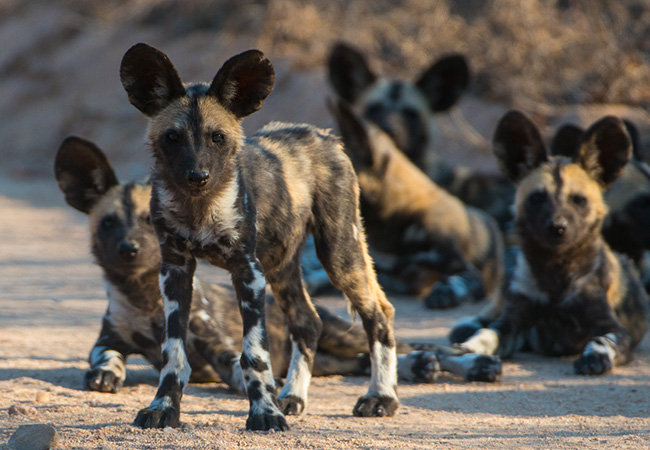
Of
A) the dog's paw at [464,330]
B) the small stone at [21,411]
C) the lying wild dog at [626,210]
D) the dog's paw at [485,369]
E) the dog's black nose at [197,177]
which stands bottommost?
the small stone at [21,411]

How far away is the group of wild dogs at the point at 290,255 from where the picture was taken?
292 centimetres

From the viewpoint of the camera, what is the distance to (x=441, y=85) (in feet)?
24.6

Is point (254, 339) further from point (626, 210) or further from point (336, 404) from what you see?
point (626, 210)

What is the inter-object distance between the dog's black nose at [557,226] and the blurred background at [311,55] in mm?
4246

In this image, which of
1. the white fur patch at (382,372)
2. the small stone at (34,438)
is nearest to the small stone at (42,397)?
the small stone at (34,438)

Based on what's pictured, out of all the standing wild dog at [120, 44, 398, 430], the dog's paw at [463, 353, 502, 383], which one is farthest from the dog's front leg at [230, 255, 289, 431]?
the dog's paw at [463, 353, 502, 383]

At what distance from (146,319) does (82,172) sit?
719 mm

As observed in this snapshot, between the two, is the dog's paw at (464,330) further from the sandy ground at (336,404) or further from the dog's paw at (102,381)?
the dog's paw at (102,381)

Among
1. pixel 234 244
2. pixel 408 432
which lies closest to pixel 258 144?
pixel 234 244

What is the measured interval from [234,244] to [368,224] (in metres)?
3.47

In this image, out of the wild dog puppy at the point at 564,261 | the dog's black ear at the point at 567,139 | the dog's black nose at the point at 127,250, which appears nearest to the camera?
the dog's black nose at the point at 127,250

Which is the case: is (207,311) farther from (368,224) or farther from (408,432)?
(368,224)

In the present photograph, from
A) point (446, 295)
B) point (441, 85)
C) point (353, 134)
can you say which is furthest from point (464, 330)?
point (441, 85)

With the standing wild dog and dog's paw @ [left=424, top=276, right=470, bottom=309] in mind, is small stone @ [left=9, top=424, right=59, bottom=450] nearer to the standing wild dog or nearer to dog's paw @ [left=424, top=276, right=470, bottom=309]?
the standing wild dog
